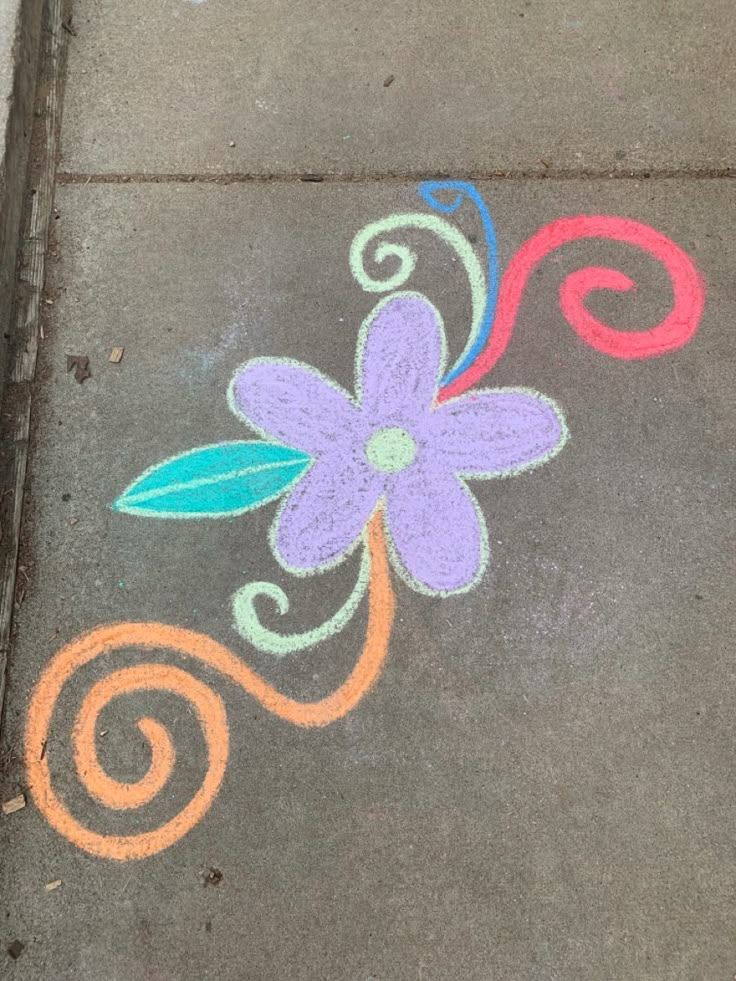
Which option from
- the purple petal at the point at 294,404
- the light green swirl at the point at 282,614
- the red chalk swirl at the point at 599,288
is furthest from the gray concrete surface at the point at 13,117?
the red chalk swirl at the point at 599,288

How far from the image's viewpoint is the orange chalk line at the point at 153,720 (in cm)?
211

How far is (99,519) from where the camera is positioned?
2389 mm

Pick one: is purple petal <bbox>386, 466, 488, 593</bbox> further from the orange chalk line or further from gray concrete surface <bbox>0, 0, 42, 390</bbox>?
gray concrete surface <bbox>0, 0, 42, 390</bbox>

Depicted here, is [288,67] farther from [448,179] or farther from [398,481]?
[398,481]

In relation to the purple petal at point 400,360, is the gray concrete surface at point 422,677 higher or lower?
lower

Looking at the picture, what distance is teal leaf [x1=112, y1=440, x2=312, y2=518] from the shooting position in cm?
240

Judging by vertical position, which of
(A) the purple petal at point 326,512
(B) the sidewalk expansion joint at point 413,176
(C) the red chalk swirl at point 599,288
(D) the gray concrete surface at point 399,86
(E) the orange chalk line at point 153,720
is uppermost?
(D) the gray concrete surface at point 399,86

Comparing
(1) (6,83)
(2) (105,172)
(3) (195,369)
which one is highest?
(1) (6,83)

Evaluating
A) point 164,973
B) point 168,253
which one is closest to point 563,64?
point 168,253

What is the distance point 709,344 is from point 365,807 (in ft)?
6.30

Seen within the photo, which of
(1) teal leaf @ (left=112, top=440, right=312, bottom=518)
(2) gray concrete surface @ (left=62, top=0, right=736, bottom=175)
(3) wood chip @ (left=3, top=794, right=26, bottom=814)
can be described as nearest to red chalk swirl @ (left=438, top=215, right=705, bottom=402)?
(2) gray concrete surface @ (left=62, top=0, right=736, bottom=175)

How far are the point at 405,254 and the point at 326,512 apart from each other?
103 centimetres

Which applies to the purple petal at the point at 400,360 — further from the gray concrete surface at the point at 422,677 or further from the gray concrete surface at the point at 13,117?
the gray concrete surface at the point at 13,117

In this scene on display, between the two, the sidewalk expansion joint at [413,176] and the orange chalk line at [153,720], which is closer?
the orange chalk line at [153,720]
